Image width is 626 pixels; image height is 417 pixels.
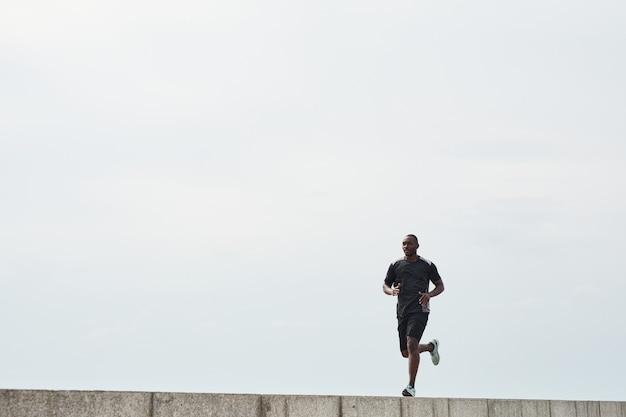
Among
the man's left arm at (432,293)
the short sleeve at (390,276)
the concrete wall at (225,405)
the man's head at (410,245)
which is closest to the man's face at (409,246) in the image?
the man's head at (410,245)

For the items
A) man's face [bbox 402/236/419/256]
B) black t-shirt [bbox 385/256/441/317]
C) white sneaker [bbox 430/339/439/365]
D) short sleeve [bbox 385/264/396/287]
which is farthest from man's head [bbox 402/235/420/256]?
white sneaker [bbox 430/339/439/365]

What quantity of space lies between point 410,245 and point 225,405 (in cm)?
370

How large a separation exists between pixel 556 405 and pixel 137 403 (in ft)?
22.6

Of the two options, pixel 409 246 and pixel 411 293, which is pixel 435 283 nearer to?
pixel 411 293

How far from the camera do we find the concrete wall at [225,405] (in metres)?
6.63

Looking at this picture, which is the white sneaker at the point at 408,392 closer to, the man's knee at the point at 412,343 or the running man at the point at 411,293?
the running man at the point at 411,293

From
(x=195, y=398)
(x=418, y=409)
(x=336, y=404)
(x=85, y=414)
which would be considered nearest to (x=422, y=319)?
(x=418, y=409)

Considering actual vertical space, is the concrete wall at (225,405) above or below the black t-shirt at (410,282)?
below

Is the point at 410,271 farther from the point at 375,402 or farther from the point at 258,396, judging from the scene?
the point at 258,396

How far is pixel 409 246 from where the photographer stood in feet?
35.3

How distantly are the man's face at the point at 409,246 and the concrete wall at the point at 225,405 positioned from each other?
1.59 meters

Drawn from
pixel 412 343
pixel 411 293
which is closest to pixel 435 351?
pixel 412 343

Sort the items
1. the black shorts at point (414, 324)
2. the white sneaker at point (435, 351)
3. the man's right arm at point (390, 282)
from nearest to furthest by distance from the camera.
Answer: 1. the black shorts at point (414, 324)
2. the man's right arm at point (390, 282)
3. the white sneaker at point (435, 351)

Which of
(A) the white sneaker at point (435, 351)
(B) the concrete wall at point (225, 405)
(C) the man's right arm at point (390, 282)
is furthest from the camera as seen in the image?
(A) the white sneaker at point (435, 351)
